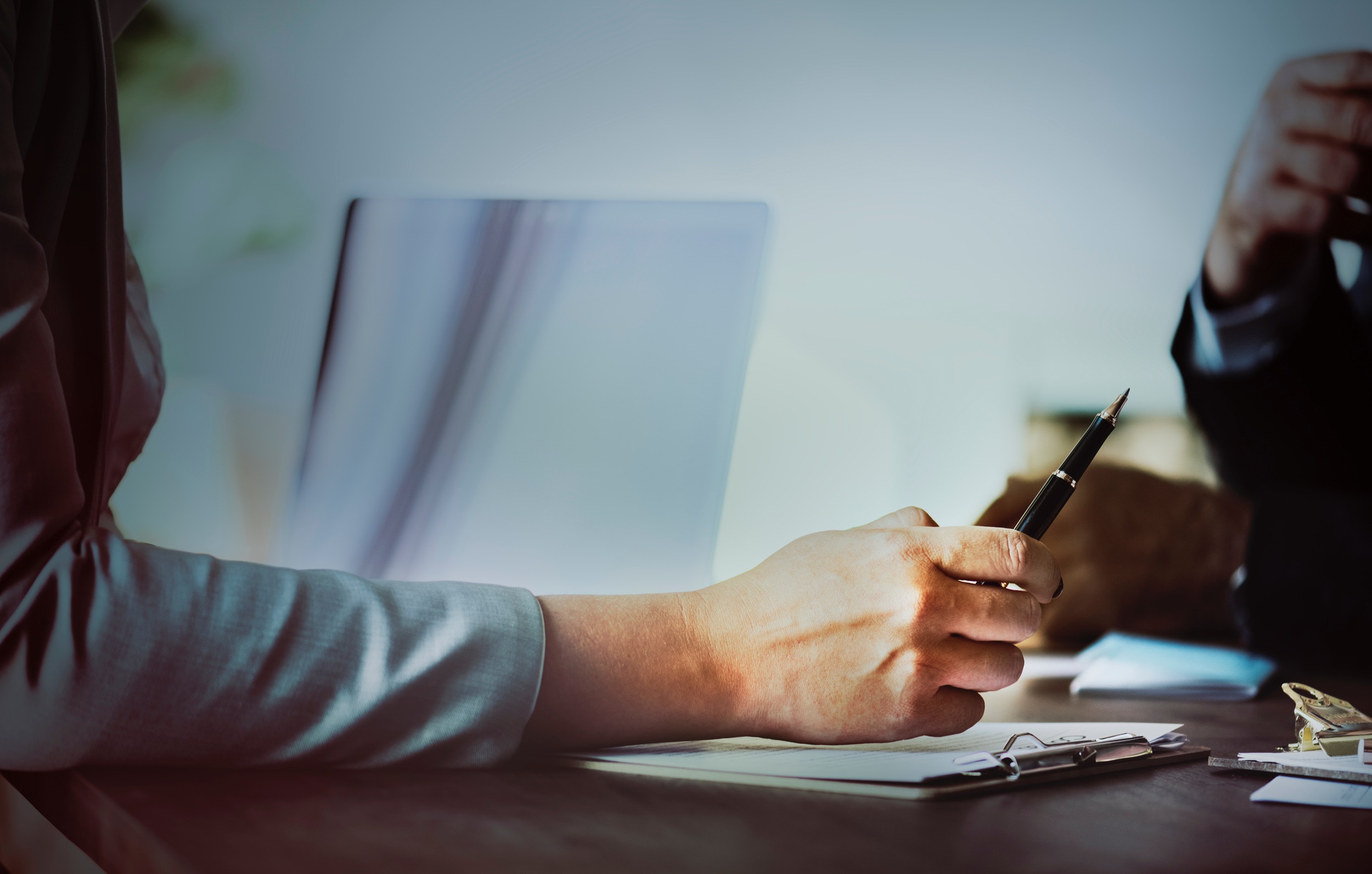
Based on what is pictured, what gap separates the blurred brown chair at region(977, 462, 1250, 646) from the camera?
1.25 m

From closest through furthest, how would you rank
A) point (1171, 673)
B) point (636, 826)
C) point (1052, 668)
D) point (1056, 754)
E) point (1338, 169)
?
point (636, 826) < point (1056, 754) < point (1171, 673) < point (1052, 668) < point (1338, 169)

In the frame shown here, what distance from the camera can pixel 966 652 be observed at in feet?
1.34

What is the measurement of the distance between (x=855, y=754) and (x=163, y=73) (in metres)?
1.02

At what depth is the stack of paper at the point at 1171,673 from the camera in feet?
2.36

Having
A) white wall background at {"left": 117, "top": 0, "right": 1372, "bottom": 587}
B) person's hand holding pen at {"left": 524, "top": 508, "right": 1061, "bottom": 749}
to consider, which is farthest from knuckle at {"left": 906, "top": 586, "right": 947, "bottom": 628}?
white wall background at {"left": 117, "top": 0, "right": 1372, "bottom": 587}

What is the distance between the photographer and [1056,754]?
39cm

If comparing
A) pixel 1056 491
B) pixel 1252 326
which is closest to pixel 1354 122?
pixel 1252 326

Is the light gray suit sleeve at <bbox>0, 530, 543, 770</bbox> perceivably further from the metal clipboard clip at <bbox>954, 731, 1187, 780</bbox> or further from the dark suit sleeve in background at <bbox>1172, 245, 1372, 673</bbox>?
the dark suit sleeve in background at <bbox>1172, 245, 1372, 673</bbox>

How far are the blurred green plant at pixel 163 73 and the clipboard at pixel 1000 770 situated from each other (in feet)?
3.01

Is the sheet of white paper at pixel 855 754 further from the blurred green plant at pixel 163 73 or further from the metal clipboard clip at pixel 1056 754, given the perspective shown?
the blurred green plant at pixel 163 73

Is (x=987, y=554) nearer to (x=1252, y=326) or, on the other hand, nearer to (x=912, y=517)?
(x=912, y=517)

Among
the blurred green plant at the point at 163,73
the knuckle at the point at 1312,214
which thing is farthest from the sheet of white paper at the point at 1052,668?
the blurred green plant at the point at 163,73

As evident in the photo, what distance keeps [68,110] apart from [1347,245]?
1.51m

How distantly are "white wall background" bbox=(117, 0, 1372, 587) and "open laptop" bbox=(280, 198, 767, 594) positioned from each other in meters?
0.12
